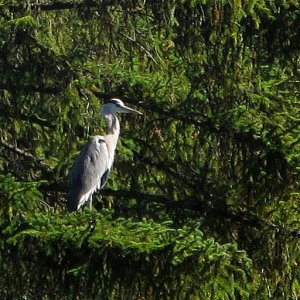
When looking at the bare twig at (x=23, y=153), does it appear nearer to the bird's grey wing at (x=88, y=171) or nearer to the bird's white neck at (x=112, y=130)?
the bird's grey wing at (x=88, y=171)

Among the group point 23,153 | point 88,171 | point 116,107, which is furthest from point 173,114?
point 88,171

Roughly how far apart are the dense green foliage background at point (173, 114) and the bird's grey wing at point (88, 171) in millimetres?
155

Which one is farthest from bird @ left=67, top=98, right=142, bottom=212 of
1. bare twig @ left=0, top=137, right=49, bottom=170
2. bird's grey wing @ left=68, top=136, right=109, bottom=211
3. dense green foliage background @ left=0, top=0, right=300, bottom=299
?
bare twig @ left=0, top=137, right=49, bottom=170

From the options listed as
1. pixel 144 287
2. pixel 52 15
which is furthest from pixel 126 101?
pixel 144 287

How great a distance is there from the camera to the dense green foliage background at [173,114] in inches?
322

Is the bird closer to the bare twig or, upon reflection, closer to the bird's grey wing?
the bird's grey wing

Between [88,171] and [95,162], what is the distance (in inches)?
4.2

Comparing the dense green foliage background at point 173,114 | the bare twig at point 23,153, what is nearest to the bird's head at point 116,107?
the dense green foliage background at point 173,114

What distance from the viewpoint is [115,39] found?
8.72 m

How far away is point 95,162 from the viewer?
10047 millimetres

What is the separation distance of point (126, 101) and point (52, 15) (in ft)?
3.36

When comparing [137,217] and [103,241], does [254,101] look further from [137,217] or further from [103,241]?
[103,241]

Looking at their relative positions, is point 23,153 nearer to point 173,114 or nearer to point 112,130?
point 173,114

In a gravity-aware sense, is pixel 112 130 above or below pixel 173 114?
above
